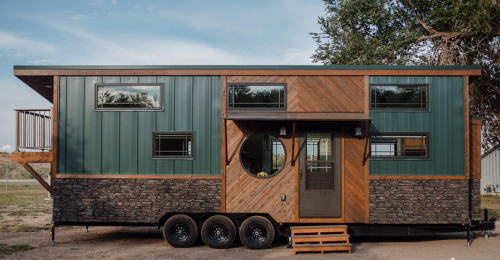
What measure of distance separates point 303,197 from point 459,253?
332cm

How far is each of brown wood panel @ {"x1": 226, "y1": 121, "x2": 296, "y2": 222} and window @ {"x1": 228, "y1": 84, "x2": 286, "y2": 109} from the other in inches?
21.8

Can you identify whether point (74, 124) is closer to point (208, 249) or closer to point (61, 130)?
point (61, 130)

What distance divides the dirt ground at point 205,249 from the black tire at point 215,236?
17 cm

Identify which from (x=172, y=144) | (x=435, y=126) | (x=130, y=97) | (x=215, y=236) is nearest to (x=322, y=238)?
(x=215, y=236)

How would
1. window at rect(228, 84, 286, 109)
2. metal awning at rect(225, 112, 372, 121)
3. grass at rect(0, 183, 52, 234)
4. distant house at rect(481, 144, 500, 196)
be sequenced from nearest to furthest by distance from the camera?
1. metal awning at rect(225, 112, 372, 121)
2. window at rect(228, 84, 286, 109)
3. grass at rect(0, 183, 52, 234)
4. distant house at rect(481, 144, 500, 196)

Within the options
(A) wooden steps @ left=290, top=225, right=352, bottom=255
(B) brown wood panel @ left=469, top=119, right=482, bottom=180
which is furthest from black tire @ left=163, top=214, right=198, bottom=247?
(B) brown wood panel @ left=469, top=119, right=482, bottom=180

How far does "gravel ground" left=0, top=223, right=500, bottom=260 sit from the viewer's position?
7855 millimetres

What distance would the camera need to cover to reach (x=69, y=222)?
348 inches

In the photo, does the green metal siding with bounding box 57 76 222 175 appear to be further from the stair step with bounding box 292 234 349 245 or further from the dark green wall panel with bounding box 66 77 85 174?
the stair step with bounding box 292 234 349 245

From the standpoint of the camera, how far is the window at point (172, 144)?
28.9 ft

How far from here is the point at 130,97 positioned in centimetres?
890

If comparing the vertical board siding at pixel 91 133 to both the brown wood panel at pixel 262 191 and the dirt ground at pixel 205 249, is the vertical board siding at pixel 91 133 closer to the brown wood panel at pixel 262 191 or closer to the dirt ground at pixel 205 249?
the dirt ground at pixel 205 249

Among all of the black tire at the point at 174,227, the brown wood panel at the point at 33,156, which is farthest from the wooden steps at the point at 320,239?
the brown wood panel at the point at 33,156

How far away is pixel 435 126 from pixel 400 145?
0.88 metres
